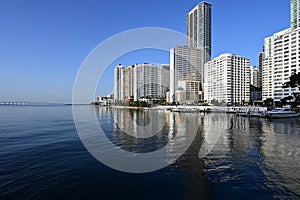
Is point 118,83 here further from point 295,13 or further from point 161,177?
point 161,177

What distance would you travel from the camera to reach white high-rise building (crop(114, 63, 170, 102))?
221 ft

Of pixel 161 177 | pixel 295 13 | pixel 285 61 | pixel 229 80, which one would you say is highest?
pixel 295 13

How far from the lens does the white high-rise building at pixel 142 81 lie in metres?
67.5

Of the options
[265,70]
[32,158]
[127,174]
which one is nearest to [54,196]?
[127,174]

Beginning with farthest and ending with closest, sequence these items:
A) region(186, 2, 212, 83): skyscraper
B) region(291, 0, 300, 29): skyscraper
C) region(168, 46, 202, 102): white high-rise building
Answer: region(186, 2, 212, 83): skyscraper → region(291, 0, 300, 29): skyscraper → region(168, 46, 202, 102): white high-rise building

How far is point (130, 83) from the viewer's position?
99812 mm

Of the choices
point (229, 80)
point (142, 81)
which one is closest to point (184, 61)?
point (142, 81)

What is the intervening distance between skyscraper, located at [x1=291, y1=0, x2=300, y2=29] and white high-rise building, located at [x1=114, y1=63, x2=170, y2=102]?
6764cm

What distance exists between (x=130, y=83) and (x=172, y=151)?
90.8 meters

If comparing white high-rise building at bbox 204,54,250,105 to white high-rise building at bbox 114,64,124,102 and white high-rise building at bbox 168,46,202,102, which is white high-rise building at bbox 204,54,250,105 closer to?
white high-rise building at bbox 168,46,202,102

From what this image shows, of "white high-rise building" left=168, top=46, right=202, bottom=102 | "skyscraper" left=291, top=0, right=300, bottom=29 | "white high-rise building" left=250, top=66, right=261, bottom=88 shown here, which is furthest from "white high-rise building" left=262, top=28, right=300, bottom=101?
"white high-rise building" left=250, top=66, right=261, bottom=88

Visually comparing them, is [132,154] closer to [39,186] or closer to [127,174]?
[127,174]

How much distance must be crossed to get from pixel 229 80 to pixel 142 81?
1714 inches

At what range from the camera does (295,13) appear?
3558 inches
